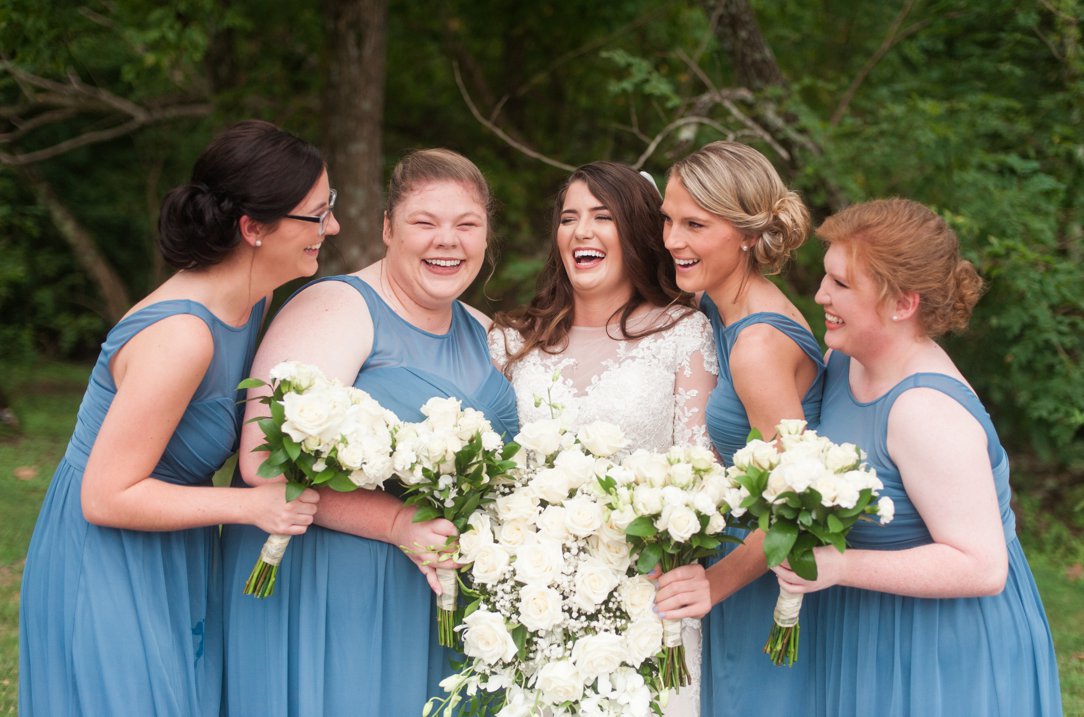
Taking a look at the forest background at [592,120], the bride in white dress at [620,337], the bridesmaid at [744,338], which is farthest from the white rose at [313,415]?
the forest background at [592,120]

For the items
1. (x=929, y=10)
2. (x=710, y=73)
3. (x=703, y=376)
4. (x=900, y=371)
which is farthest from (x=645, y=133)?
(x=900, y=371)

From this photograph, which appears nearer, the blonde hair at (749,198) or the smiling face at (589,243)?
the blonde hair at (749,198)

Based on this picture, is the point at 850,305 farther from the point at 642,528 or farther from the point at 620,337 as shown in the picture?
the point at 620,337

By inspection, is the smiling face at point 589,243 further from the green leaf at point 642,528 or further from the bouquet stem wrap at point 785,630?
the bouquet stem wrap at point 785,630

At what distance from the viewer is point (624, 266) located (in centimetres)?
408

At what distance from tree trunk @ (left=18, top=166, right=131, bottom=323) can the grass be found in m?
1.20

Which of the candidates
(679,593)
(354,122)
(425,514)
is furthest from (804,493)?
(354,122)

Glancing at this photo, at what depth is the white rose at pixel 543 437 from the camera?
125 inches

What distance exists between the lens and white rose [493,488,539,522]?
3.11 m

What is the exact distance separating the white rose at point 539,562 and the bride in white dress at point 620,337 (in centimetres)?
92

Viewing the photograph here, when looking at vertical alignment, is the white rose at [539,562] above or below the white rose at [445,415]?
below

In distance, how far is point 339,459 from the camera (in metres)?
2.82

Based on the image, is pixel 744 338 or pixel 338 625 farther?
pixel 744 338

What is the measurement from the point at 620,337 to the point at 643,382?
24cm
